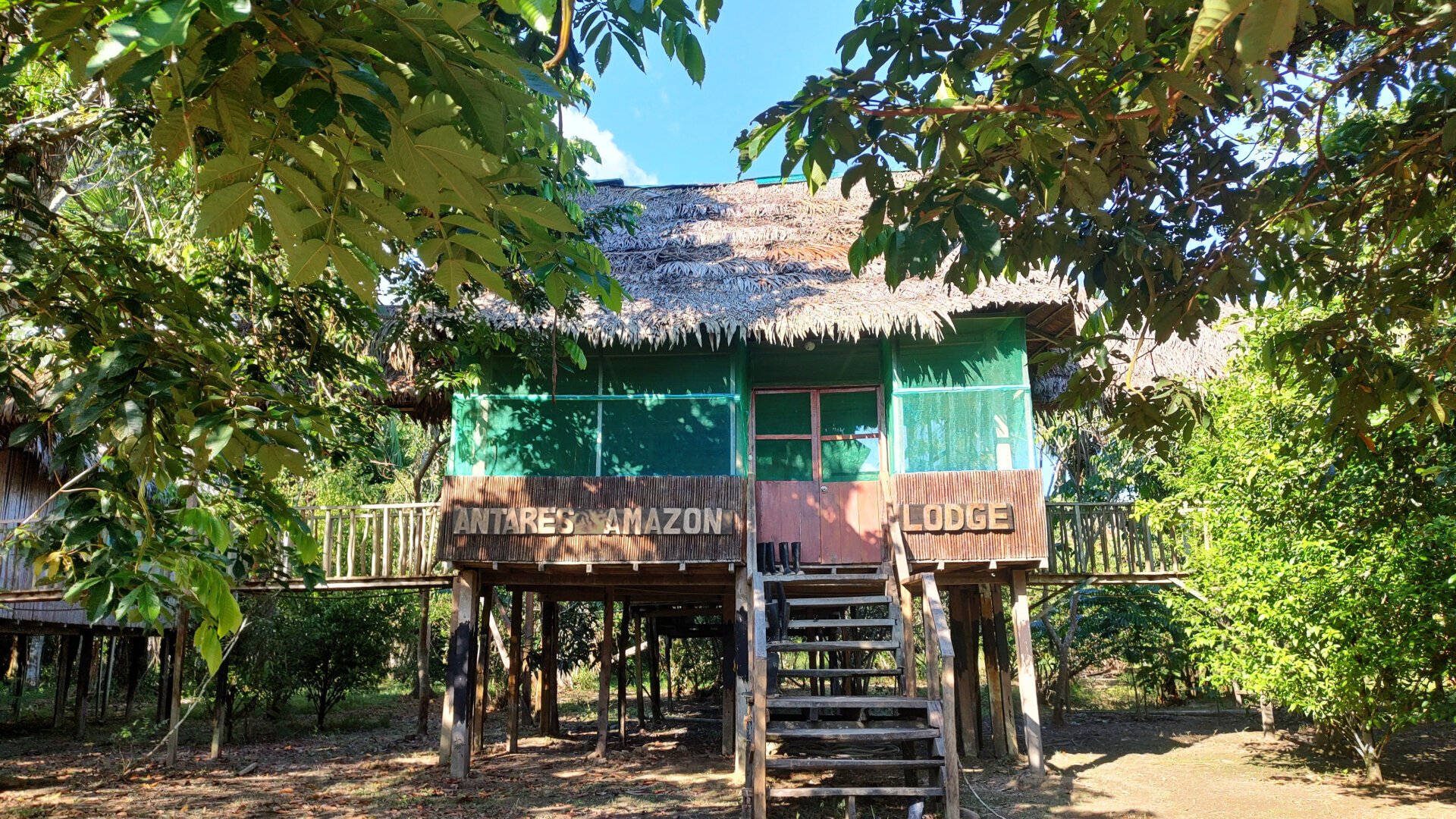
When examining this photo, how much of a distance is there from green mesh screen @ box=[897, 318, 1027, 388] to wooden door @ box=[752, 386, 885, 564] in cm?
97

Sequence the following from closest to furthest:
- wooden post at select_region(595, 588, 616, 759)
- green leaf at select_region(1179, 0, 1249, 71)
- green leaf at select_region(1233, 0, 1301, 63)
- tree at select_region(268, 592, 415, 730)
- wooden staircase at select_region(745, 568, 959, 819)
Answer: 1. green leaf at select_region(1233, 0, 1301, 63)
2. green leaf at select_region(1179, 0, 1249, 71)
3. wooden staircase at select_region(745, 568, 959, 819)
4. wooden post at select_region(595, 588, 616, 759)
5. tree at select_region(268, 592, 415, 730)

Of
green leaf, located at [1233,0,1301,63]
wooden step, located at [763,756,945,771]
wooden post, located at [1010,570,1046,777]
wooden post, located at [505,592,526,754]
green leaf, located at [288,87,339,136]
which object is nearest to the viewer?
green leaf, located at [288,87,339,136]

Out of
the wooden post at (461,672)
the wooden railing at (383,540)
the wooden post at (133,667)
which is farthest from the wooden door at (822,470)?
the wooden post at (133,667)

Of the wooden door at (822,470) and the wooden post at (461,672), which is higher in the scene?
the wooden door at (822,470)

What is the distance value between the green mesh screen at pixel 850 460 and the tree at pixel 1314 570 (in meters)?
3.08

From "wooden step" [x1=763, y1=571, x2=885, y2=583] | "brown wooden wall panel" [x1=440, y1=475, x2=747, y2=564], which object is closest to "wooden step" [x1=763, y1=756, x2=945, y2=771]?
"wooden step" [x1=763, y1=571, x2=885, y2=583]

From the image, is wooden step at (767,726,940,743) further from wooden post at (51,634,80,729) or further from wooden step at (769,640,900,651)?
wooden post at (51,634,80,729)

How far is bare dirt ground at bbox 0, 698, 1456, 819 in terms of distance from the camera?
7820 mm

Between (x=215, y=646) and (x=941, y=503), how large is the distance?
6.88m

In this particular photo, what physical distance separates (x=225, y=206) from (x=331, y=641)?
13578 mm

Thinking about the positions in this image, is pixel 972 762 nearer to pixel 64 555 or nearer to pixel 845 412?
pixel 845 412

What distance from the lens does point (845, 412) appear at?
1005cm

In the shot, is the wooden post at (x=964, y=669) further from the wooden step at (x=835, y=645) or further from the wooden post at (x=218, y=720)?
the wooden post at (x=218, y=720)

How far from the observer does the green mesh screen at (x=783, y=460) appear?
9.95 metres
